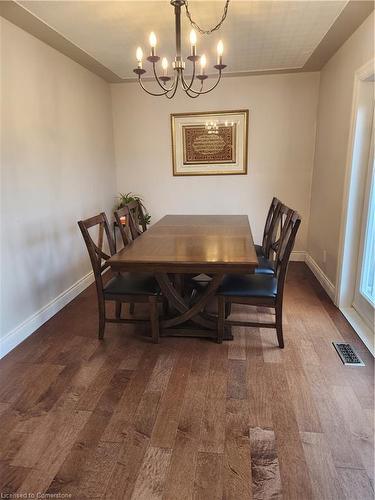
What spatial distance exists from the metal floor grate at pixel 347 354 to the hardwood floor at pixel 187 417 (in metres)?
0.05

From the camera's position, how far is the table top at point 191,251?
1940 mm

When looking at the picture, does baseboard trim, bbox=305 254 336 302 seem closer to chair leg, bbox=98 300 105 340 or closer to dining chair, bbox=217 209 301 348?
dining chair, bbox=217 209 301 348

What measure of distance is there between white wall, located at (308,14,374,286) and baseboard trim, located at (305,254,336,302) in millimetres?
50

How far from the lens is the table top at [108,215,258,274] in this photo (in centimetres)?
194

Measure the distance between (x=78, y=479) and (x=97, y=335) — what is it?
121cm

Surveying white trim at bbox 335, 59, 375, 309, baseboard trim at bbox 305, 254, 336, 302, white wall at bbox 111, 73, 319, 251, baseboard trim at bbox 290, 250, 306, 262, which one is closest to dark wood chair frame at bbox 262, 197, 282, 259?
white trim at bbox 335, 59, 375, 309

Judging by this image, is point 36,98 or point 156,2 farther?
point 36,98

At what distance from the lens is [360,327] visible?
98.8 inches

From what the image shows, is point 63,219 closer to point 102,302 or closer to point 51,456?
point 102,302

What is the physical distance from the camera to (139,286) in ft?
7.66

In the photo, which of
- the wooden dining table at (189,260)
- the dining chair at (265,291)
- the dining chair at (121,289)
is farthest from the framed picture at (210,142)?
the dining chair at (121,289)

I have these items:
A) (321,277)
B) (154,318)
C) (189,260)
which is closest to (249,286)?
(189,260)

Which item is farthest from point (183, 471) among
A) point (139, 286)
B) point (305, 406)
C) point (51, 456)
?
point (139, 286)

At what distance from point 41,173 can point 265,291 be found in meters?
2.04
